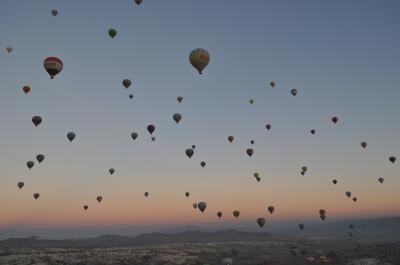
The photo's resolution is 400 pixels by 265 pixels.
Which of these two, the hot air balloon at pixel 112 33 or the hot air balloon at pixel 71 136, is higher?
the hot air balloon at pixel 112 33

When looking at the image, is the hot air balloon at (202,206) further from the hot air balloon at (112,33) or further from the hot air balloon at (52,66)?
the hot air balloon at (52,66)

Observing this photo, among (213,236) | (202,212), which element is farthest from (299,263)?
(213,236)

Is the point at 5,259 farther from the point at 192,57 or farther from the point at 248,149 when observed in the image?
the point at 192,57

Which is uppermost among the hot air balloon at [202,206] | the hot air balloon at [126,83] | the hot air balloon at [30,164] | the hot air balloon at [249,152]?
the hot air balloon at [126,83]

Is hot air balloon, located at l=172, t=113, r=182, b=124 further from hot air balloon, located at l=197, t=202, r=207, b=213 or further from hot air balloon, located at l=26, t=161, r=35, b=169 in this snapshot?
hot air balloon, located at l=26, t=161, r=35, b=169

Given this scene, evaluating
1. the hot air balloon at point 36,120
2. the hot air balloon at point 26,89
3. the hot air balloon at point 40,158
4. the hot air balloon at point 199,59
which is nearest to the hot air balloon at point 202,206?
the hot air balloon at point 40,158

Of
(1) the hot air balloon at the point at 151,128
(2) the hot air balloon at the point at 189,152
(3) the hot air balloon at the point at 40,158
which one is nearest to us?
(1) the hot air balloon at the point at 151,128

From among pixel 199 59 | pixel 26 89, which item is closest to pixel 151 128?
pixel 26 89
